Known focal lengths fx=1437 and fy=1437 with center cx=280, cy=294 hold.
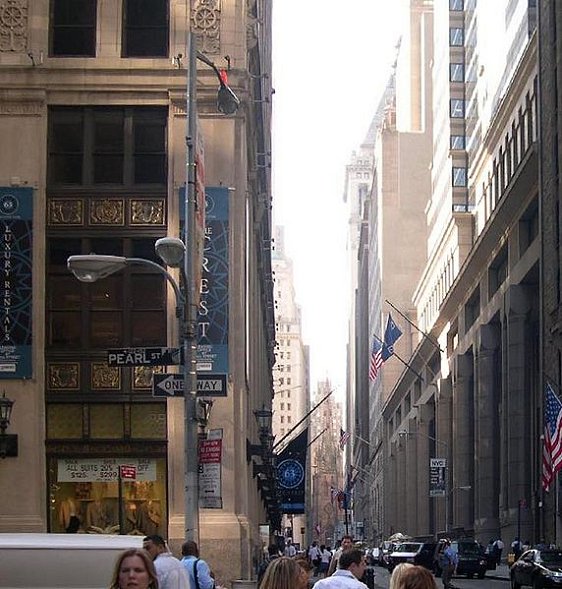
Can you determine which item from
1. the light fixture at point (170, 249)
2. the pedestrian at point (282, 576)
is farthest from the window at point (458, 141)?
the pedestrian at point (282, 576)

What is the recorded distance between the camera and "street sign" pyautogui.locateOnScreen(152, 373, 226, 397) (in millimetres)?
22891

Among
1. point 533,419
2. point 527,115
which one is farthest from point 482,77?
point 533,419

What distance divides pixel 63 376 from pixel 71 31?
811 centimetres

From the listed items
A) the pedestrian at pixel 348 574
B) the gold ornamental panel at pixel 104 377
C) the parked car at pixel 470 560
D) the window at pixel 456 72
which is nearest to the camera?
the pedestrian at pixel 348 574

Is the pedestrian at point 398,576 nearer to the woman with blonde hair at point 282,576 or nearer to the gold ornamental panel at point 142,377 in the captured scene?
the woman with blonde hair at point 282,576

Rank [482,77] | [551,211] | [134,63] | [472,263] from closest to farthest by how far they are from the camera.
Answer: [134,63] < [551,211] < [472,263] < [482,77]

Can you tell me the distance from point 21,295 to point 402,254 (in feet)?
402

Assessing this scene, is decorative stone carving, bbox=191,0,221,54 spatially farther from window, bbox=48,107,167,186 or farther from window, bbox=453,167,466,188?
window, bbox=453,167,466,188

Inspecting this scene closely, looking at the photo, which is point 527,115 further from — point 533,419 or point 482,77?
point 482,77

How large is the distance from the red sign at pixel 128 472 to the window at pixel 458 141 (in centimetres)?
6942

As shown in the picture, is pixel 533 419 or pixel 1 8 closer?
pixel 1 8

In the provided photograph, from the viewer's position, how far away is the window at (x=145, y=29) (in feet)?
111

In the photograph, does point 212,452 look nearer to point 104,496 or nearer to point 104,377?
point 104,496

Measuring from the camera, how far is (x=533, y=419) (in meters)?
67.7
